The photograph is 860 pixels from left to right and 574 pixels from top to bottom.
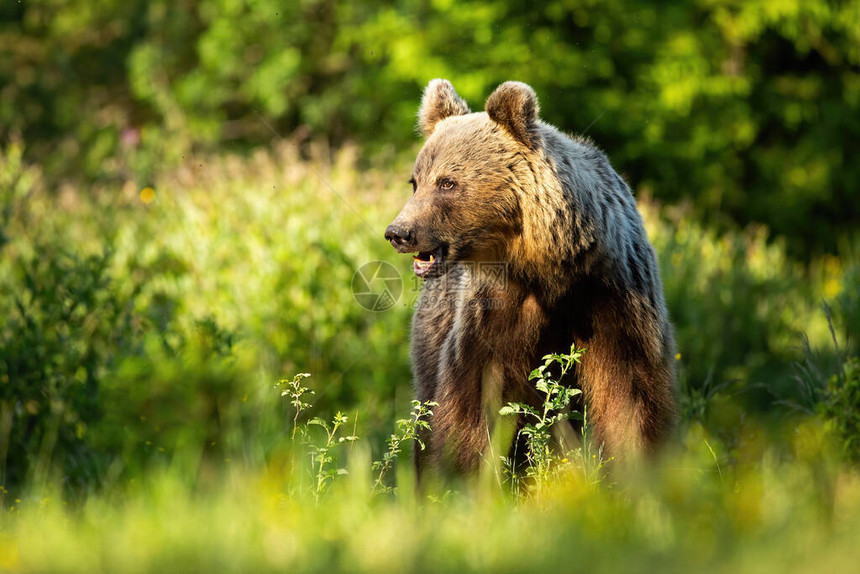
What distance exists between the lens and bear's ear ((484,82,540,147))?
4078mm

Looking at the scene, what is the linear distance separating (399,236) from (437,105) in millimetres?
963

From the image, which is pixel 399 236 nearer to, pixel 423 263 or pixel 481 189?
pixel 423 263

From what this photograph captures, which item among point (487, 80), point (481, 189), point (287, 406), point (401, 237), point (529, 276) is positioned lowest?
point (287, 406)

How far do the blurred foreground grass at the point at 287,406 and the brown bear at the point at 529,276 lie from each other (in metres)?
0.41

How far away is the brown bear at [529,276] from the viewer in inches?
153

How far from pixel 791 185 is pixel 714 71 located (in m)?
2.30

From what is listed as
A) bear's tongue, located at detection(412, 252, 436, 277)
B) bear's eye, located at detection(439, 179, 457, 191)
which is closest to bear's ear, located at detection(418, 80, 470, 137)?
bear's eye, located at detection(439, 179, 457, 191)

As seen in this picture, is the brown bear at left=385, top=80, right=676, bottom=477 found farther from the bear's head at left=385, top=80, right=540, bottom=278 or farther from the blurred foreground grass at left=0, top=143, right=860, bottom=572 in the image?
the blurred foreground grass at left=0, top=143, right=860, bottom=572

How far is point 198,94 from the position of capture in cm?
1870

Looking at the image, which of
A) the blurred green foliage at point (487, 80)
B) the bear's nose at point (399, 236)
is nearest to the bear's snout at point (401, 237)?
the bear's nose at point (399, 236)

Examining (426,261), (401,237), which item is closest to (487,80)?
(426,261)

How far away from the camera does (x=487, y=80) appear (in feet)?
38.8

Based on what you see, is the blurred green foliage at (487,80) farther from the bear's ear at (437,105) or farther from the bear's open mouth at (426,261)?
the bear's open mouth at (426,261)

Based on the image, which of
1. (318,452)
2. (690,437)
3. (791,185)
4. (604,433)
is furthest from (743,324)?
(791,185)
